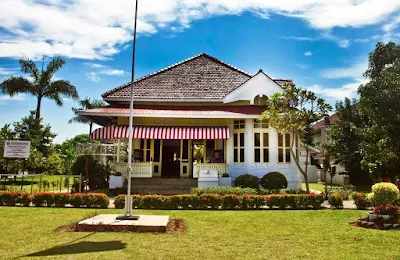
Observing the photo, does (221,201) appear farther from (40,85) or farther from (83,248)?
(40,85)

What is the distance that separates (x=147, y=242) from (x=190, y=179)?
1268 centimetres

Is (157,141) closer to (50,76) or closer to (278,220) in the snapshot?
(278,220)

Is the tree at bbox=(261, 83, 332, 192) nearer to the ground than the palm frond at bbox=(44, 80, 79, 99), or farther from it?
nearer to the ground

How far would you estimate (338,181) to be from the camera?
33.9 metres

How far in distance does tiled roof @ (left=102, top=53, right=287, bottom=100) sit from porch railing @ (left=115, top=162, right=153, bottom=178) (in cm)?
483

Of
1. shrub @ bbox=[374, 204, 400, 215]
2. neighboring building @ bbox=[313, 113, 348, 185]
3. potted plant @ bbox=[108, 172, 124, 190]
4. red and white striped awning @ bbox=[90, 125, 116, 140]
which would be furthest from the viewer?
neighboring building @ bbox=[313, 113, 348, 185]

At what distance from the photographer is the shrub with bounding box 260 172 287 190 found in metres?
19.2

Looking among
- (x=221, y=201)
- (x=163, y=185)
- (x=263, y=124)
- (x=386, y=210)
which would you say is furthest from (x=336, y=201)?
(x=163, y=185)

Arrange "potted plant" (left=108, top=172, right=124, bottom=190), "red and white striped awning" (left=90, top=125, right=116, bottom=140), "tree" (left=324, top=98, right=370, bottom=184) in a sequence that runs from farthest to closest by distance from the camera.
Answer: "tree" (left=324, top=98, right=370, bottom=184)
"red and white striped awning" (left=90, top=125, right=116, bottom=140)
"potted plant" (left=108, top=172, right=124, bottom=190)

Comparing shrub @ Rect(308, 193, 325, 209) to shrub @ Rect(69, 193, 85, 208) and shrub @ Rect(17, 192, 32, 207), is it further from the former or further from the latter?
shrub @ Rect(17, 192, 32, 207)

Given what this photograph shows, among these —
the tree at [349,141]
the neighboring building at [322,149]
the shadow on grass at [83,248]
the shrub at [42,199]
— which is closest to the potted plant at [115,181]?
the shrub at [42,199]

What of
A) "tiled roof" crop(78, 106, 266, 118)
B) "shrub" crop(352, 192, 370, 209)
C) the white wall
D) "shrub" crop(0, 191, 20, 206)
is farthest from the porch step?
"shrub" crop(352, 192, 370, 209)

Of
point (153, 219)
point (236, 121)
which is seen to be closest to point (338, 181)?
point (236, 121)

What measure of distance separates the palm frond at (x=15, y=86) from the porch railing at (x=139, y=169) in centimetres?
2234
